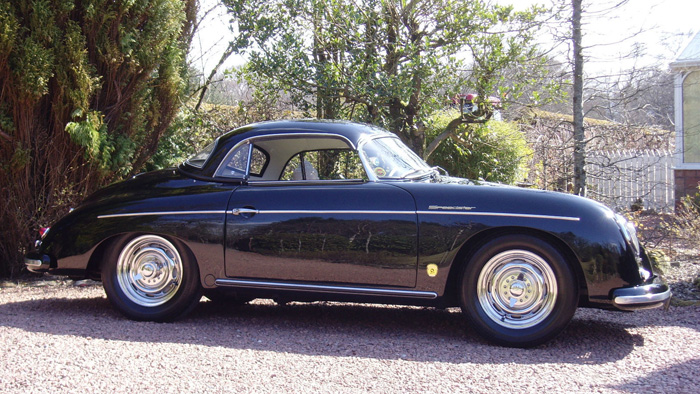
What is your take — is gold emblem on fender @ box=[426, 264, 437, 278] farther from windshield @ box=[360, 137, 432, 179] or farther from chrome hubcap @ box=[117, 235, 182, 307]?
chrome hubcap @ box=[117, 235, 182, 307]

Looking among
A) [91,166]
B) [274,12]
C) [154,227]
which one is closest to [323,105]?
[274,12]

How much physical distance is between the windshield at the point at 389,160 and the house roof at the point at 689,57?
10746mm

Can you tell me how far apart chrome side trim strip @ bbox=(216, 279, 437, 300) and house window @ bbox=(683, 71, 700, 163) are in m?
11.6

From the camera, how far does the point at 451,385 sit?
3.61 m

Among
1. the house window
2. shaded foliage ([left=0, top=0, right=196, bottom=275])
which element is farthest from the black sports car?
the house window

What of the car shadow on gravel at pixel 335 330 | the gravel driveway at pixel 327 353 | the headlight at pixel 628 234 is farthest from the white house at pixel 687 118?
the headlight at pixel 628 234

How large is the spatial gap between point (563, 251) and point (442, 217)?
0.87m

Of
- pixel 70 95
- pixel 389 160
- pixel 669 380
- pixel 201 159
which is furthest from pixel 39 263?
pixel 669 380

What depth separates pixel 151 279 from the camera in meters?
5.22

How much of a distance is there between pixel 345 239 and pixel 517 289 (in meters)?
1.28

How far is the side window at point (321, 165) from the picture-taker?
5484 millimetres

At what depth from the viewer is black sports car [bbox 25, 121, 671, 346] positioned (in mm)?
4453

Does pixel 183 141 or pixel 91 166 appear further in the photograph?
pixel 183 141

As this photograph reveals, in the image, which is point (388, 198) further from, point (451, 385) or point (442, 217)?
point (451, 385)
